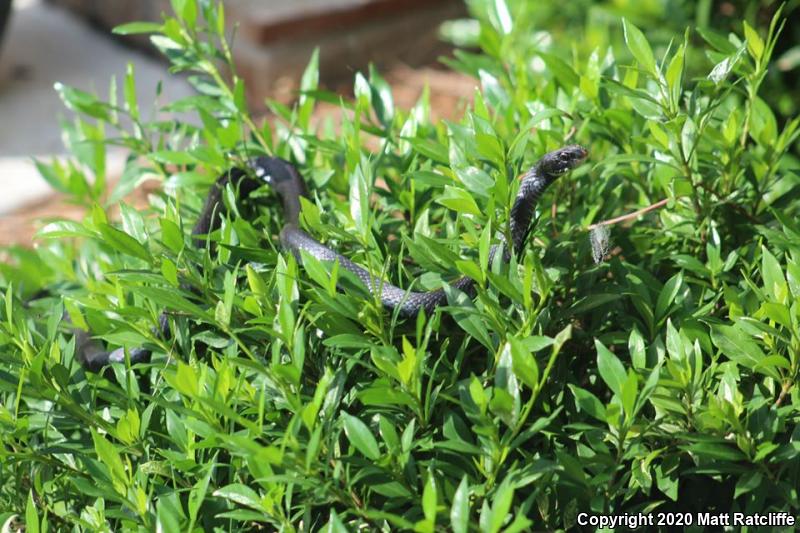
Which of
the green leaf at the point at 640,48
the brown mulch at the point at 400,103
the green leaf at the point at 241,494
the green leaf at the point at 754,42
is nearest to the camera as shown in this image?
the green leaf at the point at 241,494

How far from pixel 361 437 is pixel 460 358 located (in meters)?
0.28

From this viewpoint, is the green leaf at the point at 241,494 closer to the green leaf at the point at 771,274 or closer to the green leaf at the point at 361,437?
the green leaf at the point at 361,437

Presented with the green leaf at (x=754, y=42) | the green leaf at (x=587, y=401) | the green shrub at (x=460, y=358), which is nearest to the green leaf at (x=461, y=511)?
the green shrub at (x=460, y=358)

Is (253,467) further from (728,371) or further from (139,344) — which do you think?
(728,371)

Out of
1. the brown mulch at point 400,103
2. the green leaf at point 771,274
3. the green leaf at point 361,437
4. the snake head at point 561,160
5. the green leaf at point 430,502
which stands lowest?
the brown mulch at point 400,103

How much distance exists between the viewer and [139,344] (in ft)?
6.71

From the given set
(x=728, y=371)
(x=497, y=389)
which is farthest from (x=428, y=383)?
(x=728, y=371)

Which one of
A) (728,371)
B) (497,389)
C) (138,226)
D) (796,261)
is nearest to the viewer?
(497,389)

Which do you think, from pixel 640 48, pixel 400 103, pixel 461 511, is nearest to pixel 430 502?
pixel 461 511

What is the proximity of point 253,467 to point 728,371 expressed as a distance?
0.93m

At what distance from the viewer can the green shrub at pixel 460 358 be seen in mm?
1752

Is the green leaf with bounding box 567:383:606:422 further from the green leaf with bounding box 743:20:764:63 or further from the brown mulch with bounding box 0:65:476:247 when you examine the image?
the brown mulch with bounding box 0:65:476:247

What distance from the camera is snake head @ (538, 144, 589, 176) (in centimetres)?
220

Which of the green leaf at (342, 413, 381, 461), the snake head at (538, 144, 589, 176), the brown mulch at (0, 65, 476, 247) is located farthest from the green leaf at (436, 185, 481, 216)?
the brown mulch at (0, 65, 476, 247)
